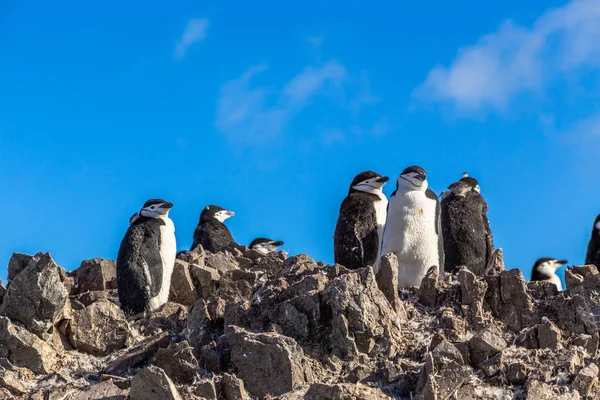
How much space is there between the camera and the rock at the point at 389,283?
34.6 ft

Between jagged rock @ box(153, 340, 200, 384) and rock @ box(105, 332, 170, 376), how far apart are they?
338mm

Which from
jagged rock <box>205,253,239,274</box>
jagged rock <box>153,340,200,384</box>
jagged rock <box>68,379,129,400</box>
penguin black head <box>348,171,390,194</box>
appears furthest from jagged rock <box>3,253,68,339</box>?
penguin black head <box>348,171,390,194</box>

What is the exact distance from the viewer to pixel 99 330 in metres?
10.9

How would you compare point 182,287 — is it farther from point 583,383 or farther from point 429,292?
point 583,383

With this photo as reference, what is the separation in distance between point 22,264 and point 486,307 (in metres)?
5.24

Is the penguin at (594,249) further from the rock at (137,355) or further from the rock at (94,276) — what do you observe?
the rock at (137,355)

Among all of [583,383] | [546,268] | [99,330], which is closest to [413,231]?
[99,330]

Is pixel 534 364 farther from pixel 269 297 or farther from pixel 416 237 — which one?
pixel 416 237

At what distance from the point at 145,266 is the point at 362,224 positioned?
3.48m

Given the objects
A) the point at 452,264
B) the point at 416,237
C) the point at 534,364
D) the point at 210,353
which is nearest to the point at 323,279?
the point at 210,353

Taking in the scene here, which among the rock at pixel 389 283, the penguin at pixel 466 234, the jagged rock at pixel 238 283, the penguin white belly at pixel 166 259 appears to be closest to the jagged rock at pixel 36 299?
the jagged rock at pixel 238 283

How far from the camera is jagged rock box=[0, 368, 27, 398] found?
31.1ft

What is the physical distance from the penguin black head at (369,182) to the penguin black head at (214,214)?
10.3 meters

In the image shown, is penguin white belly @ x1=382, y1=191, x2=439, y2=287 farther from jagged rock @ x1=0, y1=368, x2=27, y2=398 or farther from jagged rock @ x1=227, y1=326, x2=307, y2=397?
jagged rock @ x1=0, y1=368, x2=27, y2=398
